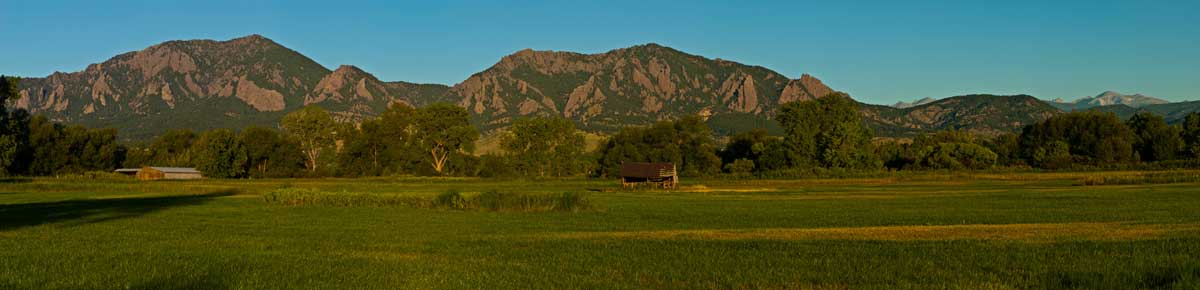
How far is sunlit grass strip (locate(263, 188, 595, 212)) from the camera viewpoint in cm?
4100

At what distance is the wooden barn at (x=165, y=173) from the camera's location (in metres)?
113

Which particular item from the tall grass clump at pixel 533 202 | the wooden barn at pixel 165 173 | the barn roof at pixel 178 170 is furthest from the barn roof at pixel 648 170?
the barn roof at pixel 178 170

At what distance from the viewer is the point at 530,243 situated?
20484 mm

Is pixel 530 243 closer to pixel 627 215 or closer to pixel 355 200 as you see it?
pixel 627 215

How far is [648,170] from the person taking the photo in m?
89.6

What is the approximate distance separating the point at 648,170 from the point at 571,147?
42.1 m

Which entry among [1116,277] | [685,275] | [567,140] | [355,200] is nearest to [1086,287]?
[1116,277]

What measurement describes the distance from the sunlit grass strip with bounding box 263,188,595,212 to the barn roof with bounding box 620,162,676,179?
43.6 meters

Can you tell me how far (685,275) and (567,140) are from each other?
387 feet

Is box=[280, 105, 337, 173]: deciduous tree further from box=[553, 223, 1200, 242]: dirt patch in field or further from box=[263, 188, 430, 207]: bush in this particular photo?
box=[553, 223, 1200, 242]: dirt patch in field

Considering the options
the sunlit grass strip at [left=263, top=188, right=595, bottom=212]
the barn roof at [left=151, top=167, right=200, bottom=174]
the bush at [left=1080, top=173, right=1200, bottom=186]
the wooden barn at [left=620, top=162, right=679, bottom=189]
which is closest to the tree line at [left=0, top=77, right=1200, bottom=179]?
the barn roof at [left=151, top=167, right=200, bottom=174]

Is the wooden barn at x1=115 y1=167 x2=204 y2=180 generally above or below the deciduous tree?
below

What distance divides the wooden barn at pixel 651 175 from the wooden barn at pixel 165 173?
66.0m

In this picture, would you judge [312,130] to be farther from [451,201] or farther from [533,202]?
[533,202]
